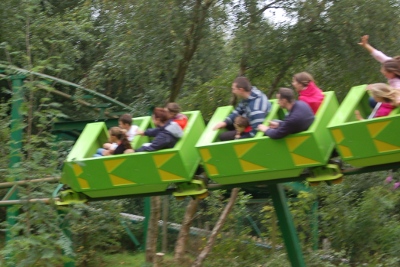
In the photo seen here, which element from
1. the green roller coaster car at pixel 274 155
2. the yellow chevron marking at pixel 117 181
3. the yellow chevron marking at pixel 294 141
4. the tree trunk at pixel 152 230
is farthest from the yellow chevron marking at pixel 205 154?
the tree trunk at pixel 152 230

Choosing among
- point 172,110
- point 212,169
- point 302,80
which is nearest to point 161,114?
point 172,110

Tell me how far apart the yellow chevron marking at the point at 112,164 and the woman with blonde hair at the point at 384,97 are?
2.40 meters

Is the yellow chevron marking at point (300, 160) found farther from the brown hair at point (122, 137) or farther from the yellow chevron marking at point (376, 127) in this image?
the brown hair at point (122, 137)

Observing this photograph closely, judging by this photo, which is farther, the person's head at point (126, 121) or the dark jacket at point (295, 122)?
the person's head at point (126, 121)

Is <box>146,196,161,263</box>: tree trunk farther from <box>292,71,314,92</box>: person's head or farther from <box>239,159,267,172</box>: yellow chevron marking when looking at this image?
<box>292,71,314,92</box>: person's head

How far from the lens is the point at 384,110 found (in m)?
5.31

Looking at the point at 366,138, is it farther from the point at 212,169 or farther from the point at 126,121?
the point at 126,121

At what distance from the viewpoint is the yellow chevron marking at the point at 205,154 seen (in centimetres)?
591

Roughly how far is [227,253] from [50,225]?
3.26 meters

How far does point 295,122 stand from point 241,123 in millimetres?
636

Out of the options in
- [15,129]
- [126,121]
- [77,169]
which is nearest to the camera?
[77,169]

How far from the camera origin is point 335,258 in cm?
933

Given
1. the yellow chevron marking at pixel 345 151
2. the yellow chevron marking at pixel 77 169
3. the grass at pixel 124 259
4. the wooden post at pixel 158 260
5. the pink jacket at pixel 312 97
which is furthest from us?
the grass at pixel 124 259

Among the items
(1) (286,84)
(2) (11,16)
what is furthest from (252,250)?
(2) (11,16)
